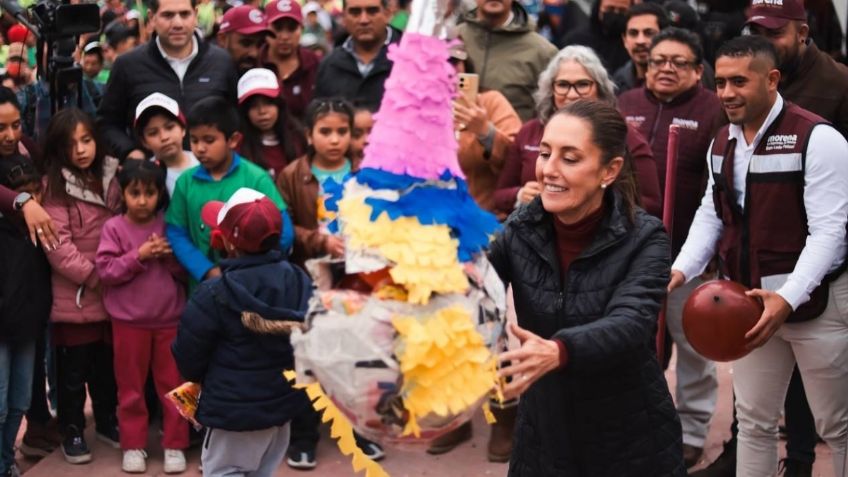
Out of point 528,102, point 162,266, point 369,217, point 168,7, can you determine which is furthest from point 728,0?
point 369,217

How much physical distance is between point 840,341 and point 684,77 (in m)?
1.69

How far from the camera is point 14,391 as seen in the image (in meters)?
5.27

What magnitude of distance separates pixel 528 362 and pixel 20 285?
3233 millimetres

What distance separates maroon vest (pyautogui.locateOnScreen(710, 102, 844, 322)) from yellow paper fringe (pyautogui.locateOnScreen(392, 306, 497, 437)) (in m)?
2.05

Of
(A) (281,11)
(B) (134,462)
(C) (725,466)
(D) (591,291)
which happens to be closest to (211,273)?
(B) (134,462)

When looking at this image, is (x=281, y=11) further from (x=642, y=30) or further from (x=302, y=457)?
(x=302, y=457)

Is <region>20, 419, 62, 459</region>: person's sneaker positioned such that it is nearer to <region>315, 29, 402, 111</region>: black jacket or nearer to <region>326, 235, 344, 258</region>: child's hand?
<region>315, 29, 402, 111</region>: black jacket

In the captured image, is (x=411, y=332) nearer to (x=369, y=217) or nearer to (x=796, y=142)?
(x=369, y=217)

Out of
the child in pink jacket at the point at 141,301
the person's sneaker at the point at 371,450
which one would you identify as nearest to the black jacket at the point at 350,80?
the child in pink jacket at the point at 141,301

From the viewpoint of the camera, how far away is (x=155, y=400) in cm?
607

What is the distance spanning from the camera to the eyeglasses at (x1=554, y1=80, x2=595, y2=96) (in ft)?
17.3

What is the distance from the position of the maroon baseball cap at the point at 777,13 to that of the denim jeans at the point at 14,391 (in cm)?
354

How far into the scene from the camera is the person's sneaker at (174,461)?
553 cm

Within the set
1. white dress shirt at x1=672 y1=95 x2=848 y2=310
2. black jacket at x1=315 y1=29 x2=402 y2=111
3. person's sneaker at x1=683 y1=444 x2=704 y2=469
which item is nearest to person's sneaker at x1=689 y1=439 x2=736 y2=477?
person's sneaker at x1=683 y1=444 x2=704 y2=469
